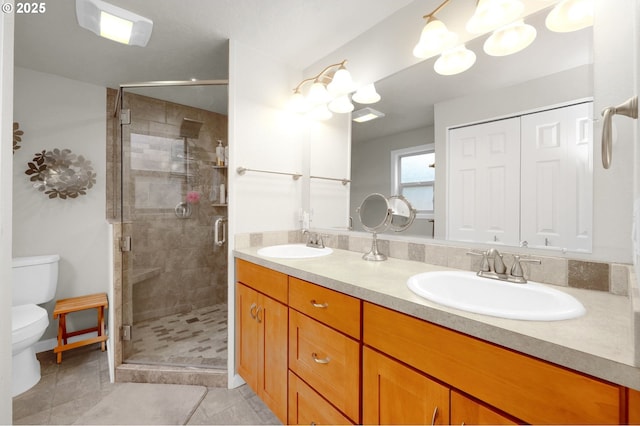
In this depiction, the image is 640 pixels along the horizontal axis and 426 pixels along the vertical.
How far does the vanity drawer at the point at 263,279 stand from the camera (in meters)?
1.29

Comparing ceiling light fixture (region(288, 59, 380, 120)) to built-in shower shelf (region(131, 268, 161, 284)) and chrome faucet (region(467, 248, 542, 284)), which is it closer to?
chrome faucet (region(467, 248, 542, 284))

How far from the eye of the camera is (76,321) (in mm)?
2262

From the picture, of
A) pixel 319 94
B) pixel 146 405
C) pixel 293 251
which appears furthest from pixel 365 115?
pixel 146 405

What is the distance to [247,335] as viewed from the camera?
5.22ft

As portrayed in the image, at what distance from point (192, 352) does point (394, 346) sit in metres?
1.80

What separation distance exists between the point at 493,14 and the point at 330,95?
1.00 metres

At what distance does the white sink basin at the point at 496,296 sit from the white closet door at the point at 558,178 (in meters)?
0.21

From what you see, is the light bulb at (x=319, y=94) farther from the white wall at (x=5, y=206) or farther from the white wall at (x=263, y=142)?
the white wall at (x=5, y=206)

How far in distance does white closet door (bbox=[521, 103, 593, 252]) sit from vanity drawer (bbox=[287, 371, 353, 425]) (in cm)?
104

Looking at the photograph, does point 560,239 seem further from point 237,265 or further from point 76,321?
point 76,321

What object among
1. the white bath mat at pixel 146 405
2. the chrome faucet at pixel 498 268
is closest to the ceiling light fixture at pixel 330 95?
the chrome faucet at pixel 498 268

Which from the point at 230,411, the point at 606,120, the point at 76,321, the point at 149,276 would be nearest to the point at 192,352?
the point at 230,411

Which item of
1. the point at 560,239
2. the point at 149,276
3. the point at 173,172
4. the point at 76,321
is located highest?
the point at 173,172

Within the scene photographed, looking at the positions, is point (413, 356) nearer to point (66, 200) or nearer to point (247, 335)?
point (247, 335)
